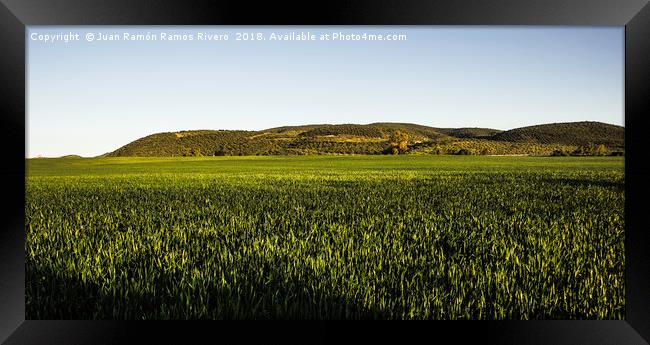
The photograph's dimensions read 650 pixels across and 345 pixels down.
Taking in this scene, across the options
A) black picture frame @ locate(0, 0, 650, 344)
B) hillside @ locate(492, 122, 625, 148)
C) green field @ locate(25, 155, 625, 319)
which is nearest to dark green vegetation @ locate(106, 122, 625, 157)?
hillside @ locate(492, 122, 625, 148)

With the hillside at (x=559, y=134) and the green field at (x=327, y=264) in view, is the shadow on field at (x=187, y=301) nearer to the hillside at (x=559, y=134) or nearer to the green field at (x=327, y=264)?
the green field at (x=327, y=264)

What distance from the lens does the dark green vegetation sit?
20.8 meters

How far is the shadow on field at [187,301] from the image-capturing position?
145 inches

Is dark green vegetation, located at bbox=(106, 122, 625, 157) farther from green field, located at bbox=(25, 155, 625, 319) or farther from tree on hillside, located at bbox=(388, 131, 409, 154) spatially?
green field, located at bbox=(25, 155, 625, 319)

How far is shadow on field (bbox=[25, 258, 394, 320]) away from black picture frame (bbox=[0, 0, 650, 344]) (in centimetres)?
9

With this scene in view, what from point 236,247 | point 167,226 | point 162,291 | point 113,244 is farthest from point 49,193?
point 162,291

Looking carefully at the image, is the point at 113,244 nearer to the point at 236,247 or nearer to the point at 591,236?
the point at 236,247

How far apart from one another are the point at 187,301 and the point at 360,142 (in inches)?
977

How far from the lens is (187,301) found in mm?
3643

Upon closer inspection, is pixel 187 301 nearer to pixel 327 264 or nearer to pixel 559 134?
pixel 327 264
